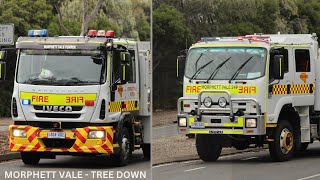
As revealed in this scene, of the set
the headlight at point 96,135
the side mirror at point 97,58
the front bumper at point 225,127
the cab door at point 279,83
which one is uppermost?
the side mirror at point 97,58

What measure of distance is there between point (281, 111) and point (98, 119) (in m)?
2.19

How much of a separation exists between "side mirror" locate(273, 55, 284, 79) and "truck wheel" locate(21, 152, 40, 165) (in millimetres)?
2992

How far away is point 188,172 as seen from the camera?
7250mm

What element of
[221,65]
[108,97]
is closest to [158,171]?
[221,65]

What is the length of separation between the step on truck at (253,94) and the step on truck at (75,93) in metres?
1.49

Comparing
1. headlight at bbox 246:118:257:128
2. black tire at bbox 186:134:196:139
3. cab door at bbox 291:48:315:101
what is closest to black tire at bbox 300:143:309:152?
cab door at bbox 291:48:315:101

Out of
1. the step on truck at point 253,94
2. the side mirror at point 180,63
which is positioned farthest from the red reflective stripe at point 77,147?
the side mirror at point 180,63

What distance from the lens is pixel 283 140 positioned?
11.1 m

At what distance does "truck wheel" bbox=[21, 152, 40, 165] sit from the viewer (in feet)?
37.7

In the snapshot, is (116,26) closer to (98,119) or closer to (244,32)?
(98,119)

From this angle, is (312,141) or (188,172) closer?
(188,172)

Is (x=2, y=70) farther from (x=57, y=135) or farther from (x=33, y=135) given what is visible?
(x=57, y=135)

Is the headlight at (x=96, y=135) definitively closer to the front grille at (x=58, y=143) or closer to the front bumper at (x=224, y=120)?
the front grille at (x=58, y=143)

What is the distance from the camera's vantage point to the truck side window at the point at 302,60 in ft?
37.8
